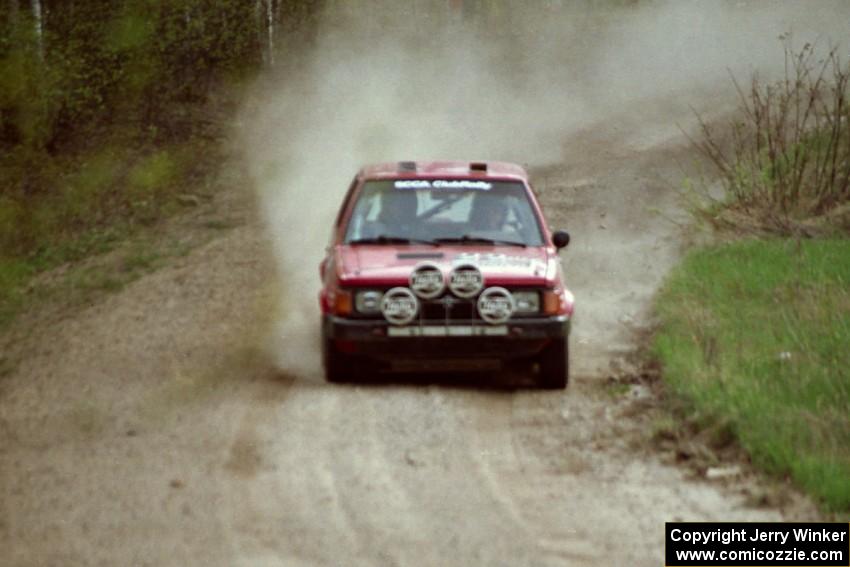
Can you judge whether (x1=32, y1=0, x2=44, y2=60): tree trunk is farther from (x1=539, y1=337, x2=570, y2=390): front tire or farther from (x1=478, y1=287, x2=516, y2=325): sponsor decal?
(x1=539, y1=337, x2=570, y2=390): front tire

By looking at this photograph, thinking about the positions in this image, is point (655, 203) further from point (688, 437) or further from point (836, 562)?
point (836, 562)

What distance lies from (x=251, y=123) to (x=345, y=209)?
16226 mm

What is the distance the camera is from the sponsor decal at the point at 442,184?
11312 mm

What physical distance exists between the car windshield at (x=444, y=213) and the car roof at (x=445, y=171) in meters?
0.08

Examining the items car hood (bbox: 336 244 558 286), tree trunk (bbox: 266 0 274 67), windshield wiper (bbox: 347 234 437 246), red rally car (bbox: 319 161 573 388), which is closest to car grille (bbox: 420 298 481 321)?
red rally car (bbox: 319 161 573 388)

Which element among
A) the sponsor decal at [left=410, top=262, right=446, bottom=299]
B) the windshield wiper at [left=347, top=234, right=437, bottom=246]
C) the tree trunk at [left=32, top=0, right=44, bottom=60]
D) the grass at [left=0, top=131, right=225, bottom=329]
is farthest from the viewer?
the tree trunk at [left=32, top=0, right=44, bottom=60]

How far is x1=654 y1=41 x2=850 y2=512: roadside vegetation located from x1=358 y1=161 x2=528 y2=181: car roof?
1721mm

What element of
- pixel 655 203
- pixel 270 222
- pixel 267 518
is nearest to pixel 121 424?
pixel 267 518

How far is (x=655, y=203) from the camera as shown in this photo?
19953mm

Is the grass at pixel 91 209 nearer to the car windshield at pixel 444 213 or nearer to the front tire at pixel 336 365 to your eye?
the car windshield at pixel 444 213

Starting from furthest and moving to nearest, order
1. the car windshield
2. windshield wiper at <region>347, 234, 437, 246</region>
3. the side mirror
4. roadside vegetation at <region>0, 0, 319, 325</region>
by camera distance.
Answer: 1. roadside vegetation at <region>0, 0, 319, 325</region>
2. the side mirror
3. the car windshield
4. windshield wiper at <region>347, 234, 437, 246</region>

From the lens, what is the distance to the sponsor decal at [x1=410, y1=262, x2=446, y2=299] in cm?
1002

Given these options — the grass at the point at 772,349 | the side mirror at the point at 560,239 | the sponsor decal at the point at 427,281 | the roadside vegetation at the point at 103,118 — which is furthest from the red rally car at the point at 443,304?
the roadside vegetation at the point at 103,118

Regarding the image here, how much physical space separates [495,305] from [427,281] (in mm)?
476
